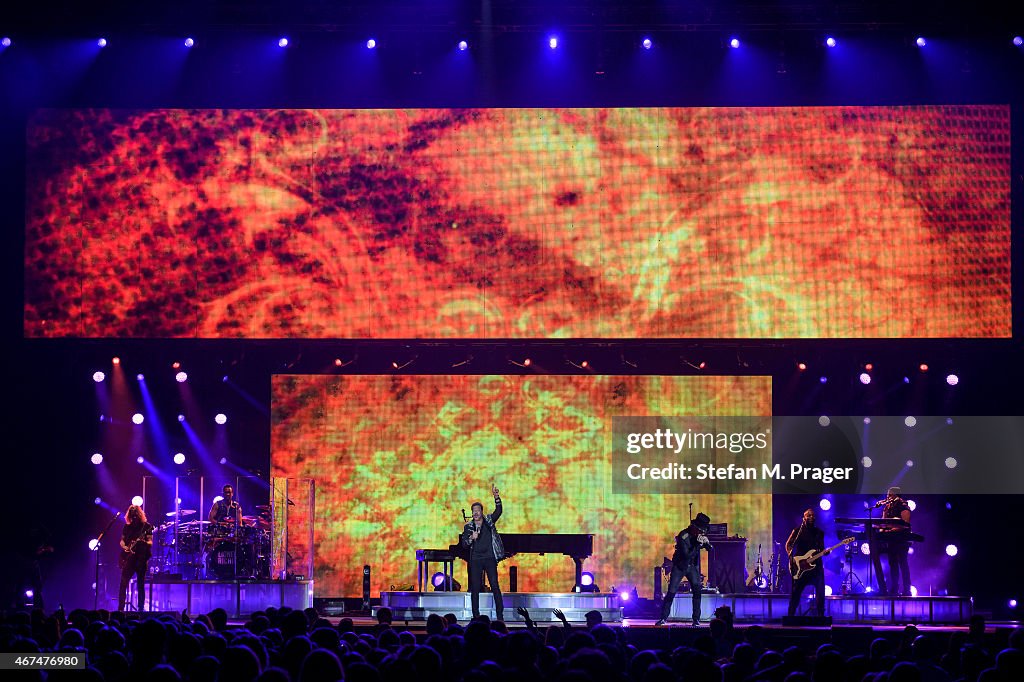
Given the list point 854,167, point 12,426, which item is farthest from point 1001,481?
point 12,426

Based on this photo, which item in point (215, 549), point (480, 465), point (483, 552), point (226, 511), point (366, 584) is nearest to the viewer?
point (483, 552)

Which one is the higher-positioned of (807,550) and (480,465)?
(480,465)

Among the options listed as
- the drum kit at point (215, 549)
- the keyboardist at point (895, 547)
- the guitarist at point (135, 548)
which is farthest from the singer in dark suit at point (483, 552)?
the keyboardist at point (895, 547)

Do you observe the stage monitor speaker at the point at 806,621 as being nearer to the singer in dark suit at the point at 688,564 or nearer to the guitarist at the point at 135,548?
the singer in dark suit at the point at 688,564

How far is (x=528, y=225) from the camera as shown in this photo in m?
16.7

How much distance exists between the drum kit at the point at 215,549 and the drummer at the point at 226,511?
0.05 m

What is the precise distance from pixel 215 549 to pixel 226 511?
606 millimetres

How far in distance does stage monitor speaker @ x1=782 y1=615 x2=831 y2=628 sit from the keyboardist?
2034mm

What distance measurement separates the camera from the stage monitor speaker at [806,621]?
14000 millimetres

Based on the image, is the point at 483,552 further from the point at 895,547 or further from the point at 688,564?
the point at 895,547

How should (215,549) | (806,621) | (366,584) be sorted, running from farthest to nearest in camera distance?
(366,584) → (215,549) → (806,621)

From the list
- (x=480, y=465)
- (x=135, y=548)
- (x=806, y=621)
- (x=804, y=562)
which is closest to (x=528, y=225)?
(x=480, y=465)

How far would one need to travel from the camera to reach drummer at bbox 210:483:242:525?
16.0 m

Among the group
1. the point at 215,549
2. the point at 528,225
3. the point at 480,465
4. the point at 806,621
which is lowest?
the point at 806,621
